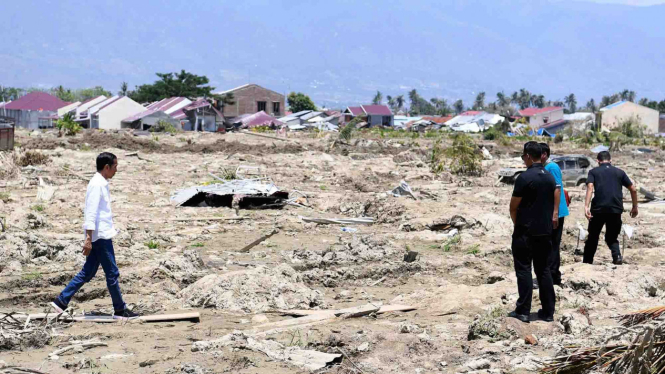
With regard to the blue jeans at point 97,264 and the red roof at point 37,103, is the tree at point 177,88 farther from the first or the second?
the blue jeans at point 97,264

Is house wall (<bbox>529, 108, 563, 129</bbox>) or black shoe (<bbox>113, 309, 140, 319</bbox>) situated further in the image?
house wall (<bbox>529, 108, 563, 129</bbox>)

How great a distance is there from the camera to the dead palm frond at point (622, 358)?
16.1 feet

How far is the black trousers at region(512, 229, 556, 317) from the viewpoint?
282 inches

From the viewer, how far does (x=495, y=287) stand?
344 inches

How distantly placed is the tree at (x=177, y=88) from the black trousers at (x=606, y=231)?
80834 mm

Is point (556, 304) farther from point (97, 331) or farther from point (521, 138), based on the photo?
point (521, 138)

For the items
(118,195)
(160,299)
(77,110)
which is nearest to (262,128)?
(77,110)

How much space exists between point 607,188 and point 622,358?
5076 millimetres

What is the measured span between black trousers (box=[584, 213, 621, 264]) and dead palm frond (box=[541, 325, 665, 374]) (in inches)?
190

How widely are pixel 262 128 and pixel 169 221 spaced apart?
5217 centimetres

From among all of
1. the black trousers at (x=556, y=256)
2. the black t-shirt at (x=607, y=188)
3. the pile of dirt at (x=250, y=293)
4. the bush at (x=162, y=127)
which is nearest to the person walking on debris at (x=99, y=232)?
the pile of dirt at (x=250, y=293)

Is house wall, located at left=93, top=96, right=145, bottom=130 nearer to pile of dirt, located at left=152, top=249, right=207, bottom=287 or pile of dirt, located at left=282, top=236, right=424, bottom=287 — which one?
pile of dirt, located at left=282, top=236, right=424, bottom=287

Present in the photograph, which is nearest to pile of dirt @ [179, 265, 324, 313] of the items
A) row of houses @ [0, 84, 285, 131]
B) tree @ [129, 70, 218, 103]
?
row of houses @ [0, 84, 285, 131]

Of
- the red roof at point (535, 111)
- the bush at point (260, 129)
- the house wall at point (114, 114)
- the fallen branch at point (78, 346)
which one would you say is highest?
the red roof at point (535, 111)
